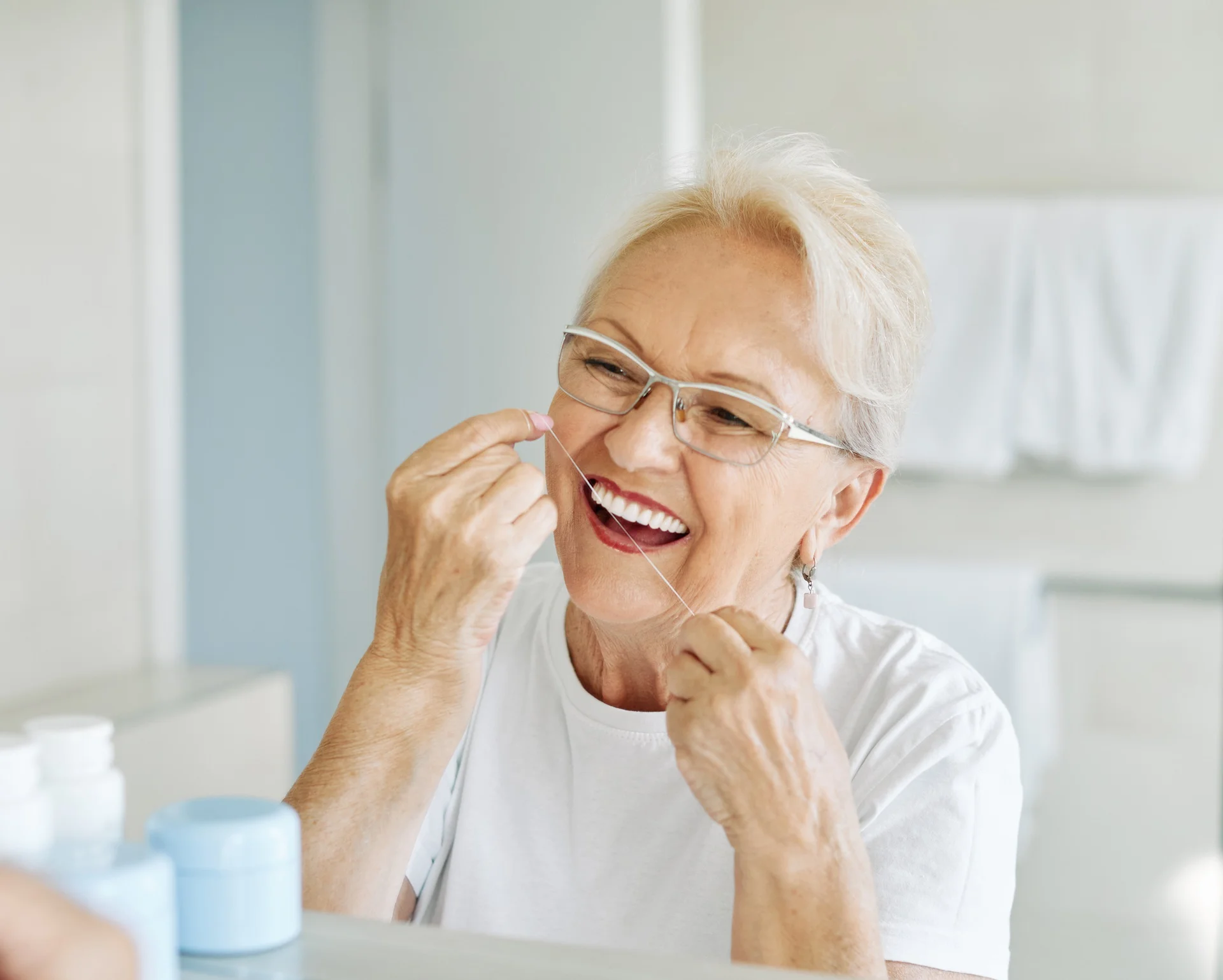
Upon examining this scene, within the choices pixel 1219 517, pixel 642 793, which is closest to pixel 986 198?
pixel 1219 517

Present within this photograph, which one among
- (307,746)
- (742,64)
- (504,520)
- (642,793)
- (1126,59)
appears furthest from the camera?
(307,746)

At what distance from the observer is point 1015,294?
183 cm

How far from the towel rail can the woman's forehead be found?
3.49ft

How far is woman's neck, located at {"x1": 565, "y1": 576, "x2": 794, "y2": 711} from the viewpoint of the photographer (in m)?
1.00

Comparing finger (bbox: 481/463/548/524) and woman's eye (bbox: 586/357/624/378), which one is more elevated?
woman's eye (bbox: 586/357/624/378)

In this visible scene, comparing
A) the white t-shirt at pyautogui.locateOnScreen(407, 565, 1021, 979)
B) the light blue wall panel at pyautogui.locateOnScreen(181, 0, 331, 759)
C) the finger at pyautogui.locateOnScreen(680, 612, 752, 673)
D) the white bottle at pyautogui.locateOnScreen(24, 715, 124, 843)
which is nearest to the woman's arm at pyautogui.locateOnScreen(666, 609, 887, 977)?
the finger at pyautogui.locateOnScreen(680, 612, 752, 673)

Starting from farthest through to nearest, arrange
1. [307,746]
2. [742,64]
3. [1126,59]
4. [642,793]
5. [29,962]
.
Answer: [307,746]
[742,64]
[1126,59]
[642,793]
[29,962]

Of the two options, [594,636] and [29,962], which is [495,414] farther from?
[29,962]

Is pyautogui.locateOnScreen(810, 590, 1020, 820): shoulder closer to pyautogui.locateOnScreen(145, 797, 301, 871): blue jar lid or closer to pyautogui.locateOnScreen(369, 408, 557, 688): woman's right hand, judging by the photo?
pyautogui.locateOnScreen(369, 408, 557, 688): woman's right hand

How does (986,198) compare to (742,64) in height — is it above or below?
below

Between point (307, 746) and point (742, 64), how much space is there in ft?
4.57

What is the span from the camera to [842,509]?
3.40ft

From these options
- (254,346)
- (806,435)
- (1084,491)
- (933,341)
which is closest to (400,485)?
(806,435)

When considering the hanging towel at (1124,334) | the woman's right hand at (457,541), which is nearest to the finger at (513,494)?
the woman's right hand at (457,541)
